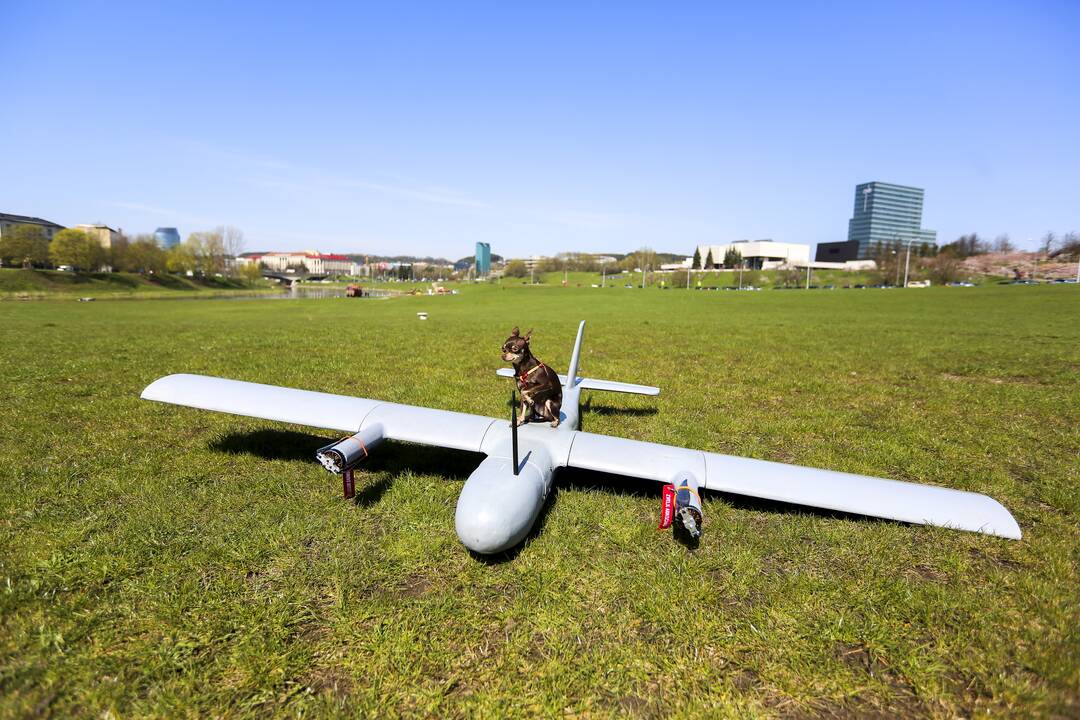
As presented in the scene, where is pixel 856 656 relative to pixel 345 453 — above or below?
below

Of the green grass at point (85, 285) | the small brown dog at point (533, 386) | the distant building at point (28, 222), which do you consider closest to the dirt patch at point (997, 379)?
the small brown dog at point (533, 386)

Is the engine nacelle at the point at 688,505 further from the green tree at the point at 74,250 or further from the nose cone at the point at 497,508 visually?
the green tree at the point at 74,250

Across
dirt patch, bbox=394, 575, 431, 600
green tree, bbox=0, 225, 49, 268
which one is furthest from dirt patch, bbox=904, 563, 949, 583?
green tree, bbox=0, 225, 49, 268

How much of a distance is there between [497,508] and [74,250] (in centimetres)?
11983

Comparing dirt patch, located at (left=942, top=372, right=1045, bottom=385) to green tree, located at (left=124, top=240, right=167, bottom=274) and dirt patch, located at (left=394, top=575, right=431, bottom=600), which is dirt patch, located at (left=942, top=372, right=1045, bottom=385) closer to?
dirt patch, located at (left=394, top=575, right=431, bottom=600)

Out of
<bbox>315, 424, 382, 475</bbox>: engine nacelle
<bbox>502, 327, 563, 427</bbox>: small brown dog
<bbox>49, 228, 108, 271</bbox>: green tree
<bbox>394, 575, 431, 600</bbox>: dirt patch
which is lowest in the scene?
<bbox>394, 575, 431, 600</bbox>: dirt patch

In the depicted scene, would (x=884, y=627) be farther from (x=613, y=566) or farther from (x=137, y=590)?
(x=137, y=590)

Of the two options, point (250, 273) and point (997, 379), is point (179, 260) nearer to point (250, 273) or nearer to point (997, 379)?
point (250, 273)

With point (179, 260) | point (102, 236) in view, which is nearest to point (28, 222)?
point (102, 236)

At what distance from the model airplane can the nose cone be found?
0.04ft

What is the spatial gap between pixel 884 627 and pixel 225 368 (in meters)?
16.6

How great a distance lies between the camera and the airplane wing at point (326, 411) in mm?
6883

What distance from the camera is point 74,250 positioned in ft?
280

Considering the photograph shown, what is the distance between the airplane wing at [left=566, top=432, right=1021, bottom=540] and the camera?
5.74 metres
